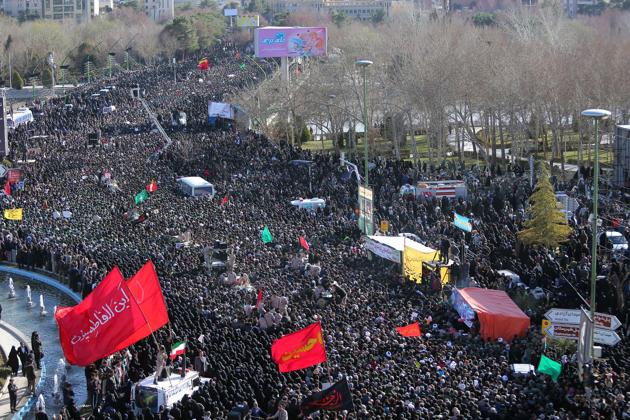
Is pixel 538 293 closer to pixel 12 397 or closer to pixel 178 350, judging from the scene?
pixel 178 350

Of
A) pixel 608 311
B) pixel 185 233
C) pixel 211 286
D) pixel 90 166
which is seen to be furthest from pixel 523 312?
pixel 90 166

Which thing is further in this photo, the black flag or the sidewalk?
the sidewalk

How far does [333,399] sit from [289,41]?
5008 centimetres

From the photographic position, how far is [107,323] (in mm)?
19562

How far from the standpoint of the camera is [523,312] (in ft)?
76.5

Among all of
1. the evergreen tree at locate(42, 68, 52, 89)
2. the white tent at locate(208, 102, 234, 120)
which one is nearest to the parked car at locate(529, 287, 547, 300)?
the white tent at locate(208, 102, 234, 120)

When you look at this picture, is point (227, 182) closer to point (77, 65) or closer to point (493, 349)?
point (493, 349)

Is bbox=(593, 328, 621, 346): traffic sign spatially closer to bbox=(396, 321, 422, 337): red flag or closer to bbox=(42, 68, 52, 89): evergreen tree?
bbox=(396, 321, 422, 337): red flag

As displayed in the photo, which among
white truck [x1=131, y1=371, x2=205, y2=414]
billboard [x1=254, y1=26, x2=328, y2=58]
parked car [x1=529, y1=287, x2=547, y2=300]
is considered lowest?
white truck [x1=131, y1=371, x2=205, y2=414]

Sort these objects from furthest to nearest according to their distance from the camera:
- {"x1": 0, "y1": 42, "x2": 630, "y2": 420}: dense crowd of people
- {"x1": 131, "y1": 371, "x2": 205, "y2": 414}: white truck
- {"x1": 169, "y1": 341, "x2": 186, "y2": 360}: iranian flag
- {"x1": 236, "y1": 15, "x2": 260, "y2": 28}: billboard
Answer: {"x1": 236, "y1": 15, "x2": 260, "y2": 28}: billboard, {"x1": 169, "y1": 341, "x2": 186, "y2": 360}: iranian flag, {"x1": 131, "y1": 371, "x2": 205, "y2": 414}: white truck, {"x1": 0, "y1": 42, "x2": 630, "y2": 420}: dense crowd of people

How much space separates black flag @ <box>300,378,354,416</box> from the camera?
1722cm

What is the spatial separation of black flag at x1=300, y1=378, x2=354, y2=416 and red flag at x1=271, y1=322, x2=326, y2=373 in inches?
54.1

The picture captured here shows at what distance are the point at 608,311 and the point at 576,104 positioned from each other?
25815mm

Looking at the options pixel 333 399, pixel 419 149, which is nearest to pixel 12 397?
pixel 333 399
